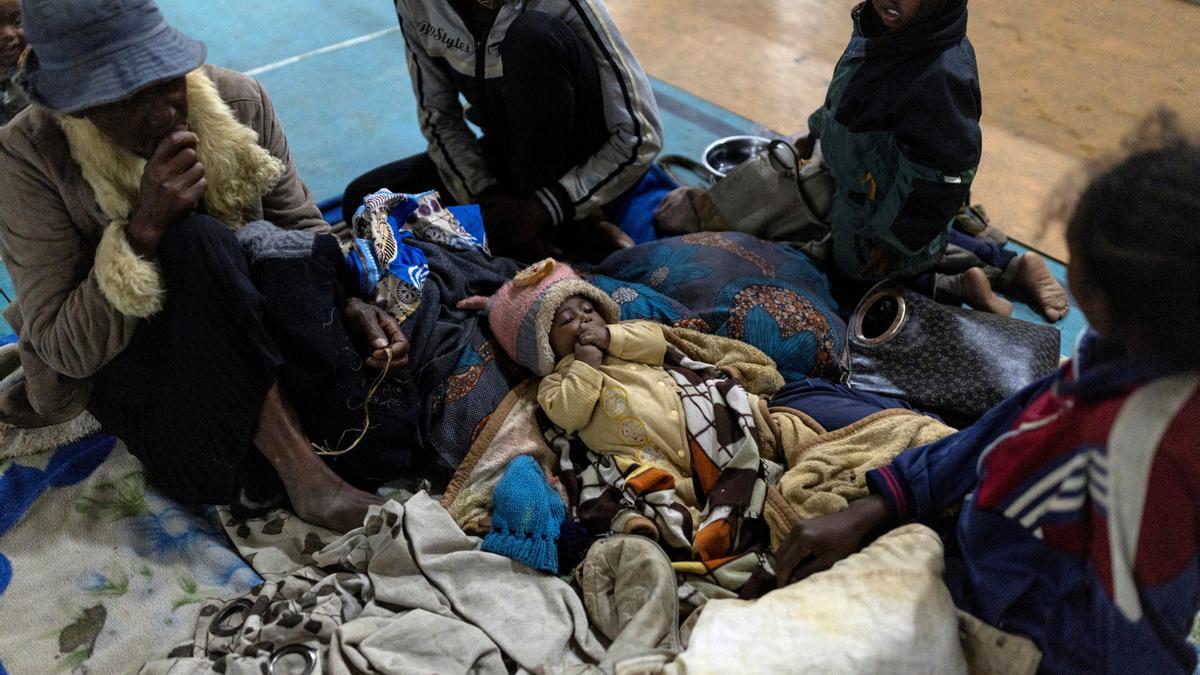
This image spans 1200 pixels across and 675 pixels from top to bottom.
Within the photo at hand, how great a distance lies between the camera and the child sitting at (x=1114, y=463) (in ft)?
3.07

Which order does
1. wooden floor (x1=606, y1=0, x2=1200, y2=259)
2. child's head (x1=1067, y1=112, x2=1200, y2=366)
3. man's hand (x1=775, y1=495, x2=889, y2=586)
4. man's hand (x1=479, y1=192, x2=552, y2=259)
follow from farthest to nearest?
wooden floor (x1=606, y1=0, x2=1200, y2=259) < man's hand (x1=479, y1=192, x2=552, y2=259) < man's hand (x1=775, y1=495, x2=889, y2=586) < child's head (x1=1067, y1=112, x2=1200, y2=366)

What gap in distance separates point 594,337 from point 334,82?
7.24 ft

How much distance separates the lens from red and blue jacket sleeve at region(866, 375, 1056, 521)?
1.24m

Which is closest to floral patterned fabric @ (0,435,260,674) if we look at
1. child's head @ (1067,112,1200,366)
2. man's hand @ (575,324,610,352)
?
man's hand @ (575,324,610,352)

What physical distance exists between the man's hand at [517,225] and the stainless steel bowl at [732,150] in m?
0.78

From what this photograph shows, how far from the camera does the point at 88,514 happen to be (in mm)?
1823

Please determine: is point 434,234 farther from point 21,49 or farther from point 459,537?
point 21,49

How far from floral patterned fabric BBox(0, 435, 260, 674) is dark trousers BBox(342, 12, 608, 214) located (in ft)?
3.16

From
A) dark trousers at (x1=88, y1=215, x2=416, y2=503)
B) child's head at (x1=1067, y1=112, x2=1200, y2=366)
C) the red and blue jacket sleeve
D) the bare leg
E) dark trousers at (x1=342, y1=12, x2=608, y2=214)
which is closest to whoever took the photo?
child's head at (x1=1067, y1=112, x2=1200, y2=366)

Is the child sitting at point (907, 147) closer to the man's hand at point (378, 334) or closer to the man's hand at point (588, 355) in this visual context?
the man's hand at point (588, 355)

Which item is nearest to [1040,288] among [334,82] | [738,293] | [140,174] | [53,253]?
[738,293]

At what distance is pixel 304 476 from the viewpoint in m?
1.74

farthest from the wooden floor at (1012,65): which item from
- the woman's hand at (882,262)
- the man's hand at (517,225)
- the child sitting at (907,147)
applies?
the man's hand at (517,225)

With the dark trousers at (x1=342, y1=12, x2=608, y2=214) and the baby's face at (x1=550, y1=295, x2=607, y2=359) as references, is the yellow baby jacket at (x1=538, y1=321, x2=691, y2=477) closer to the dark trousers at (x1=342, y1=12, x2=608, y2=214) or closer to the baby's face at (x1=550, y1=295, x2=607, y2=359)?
the baby's face at (x1=550, y1=295, x2=607, y2=359)
